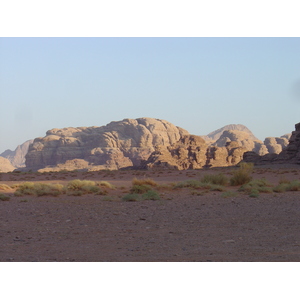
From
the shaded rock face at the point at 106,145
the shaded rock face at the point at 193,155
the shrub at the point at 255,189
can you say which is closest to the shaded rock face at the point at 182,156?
the shaded rock face at the point at 193,155

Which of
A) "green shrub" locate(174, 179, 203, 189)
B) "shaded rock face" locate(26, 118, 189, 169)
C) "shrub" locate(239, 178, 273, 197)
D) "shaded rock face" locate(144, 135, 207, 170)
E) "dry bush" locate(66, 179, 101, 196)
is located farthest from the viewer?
"shaded rock face" locate(26, 118, 189, 169)

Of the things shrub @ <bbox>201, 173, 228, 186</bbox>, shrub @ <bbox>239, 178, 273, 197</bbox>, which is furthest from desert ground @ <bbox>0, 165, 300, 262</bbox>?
shrub @ <bbox>201, 173, 228, 186</bbox>

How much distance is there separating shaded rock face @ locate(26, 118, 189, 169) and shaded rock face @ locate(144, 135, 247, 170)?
41381 mm

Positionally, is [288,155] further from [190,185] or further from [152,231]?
[152,231]

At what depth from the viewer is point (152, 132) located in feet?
454

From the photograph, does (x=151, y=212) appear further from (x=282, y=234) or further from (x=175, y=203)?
(x=282, y=234)

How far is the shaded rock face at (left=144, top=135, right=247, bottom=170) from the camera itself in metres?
71.1

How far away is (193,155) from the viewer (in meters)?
74.7

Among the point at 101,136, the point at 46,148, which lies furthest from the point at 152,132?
the point at 46,148

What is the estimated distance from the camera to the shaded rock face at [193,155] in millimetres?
71088

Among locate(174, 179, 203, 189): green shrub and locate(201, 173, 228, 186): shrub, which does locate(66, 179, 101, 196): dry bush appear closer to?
locate(174, 179, 203, 189): green shrub

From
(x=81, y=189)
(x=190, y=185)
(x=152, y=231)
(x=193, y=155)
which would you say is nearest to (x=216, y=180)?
(x=190, y=185)

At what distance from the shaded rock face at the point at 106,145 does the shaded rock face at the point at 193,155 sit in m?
41.4

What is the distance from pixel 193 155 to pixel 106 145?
57.9 metres
